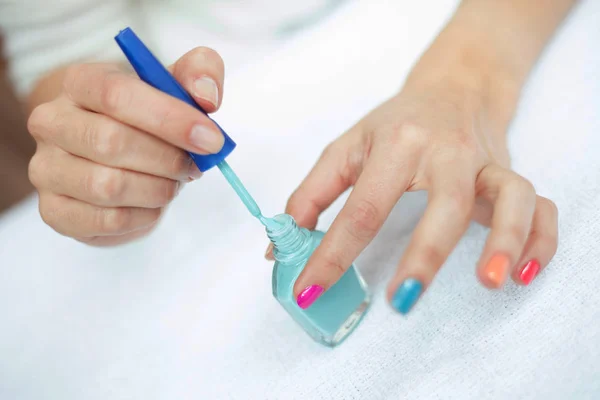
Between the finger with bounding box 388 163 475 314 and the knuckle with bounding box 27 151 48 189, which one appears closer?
the finger with bounding box 388 163 475 314

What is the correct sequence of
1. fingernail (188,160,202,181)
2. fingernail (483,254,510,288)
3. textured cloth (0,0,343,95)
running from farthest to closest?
textured cloth (0,0,343,95) → fingernail (188,160,202,181) → fingernail (483,254,510,288)

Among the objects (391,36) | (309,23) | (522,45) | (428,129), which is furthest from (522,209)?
(309,23)

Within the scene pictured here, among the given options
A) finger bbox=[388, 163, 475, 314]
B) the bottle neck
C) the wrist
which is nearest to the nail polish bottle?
the bottle neck

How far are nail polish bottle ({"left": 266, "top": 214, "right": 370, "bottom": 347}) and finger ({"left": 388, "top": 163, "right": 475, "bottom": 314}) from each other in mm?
103

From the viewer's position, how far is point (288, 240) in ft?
1.37

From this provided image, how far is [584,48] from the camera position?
581 mm

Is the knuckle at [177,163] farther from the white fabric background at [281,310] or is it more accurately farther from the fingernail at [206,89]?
the white fabric background at [281,310]

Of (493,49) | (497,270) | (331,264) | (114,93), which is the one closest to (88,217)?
(114,93)

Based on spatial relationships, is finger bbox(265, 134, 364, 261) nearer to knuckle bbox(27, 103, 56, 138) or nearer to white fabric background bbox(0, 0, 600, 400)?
white fabric background bbox(0, 0, 600, 400)

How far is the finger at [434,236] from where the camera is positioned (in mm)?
348

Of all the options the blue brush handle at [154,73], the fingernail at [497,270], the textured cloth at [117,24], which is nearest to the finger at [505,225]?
the fingernail at [497,270]

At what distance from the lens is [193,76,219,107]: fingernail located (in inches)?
15.3

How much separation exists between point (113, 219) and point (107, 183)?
54mm

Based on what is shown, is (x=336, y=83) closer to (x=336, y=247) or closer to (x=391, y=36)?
(x=391, y=36)
